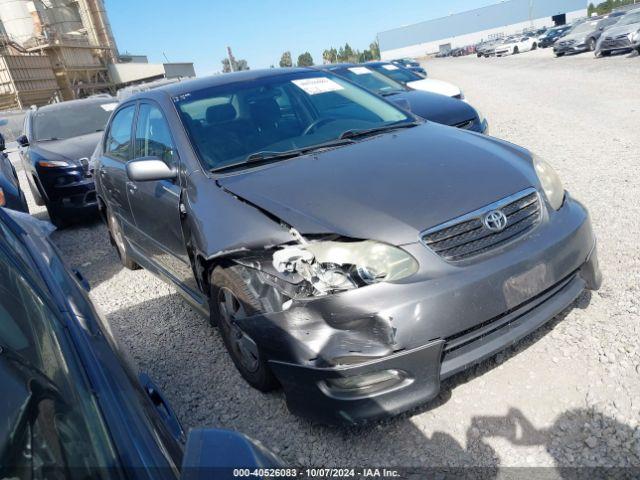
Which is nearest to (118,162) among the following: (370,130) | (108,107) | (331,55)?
(370,130)

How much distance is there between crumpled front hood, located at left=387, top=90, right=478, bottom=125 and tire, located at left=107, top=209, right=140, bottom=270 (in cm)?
325

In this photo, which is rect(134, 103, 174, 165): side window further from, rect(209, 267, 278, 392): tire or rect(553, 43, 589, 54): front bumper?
rect(553, 43, 589, 54): front bumper

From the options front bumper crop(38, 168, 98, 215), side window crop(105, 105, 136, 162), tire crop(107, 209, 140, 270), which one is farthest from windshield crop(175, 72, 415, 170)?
front bumper crop(38, 168, 98, 215)

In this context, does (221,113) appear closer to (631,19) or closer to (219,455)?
(219,455)

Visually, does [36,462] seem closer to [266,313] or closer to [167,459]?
[167,459]

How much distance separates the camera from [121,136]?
4309 millimetres

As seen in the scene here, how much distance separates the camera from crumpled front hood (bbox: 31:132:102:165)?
22.1ft

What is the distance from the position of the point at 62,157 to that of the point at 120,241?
2.60m

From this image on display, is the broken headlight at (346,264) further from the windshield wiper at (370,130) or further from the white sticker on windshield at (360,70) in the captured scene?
the white sticker on windshield at (360,70)

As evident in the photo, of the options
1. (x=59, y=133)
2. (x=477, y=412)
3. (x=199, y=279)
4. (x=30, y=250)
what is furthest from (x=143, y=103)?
(x=59, y=133)

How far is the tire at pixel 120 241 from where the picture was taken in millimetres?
4660

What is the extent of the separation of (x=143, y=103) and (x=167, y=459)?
3189mm

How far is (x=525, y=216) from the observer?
244cm

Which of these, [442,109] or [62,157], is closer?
[442,109]
